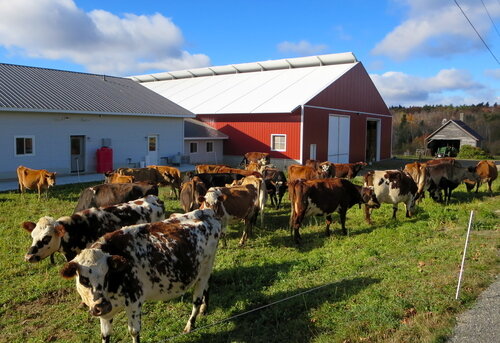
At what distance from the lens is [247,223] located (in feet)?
32.3

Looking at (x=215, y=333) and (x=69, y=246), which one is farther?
(x=69, y=246)

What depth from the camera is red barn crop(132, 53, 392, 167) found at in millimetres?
27281

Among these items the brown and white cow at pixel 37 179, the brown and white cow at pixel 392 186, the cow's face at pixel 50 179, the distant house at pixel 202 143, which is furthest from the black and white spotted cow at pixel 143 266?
the distant house at pixel 202 143

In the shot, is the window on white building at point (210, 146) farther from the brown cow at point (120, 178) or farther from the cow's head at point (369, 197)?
the cow's head at point (369, 197)

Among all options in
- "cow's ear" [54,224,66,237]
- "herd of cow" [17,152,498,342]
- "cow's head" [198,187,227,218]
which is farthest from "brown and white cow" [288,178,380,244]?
"cow's ear" [54,224,66,237]

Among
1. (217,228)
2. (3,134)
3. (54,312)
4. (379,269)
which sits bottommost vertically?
(54,312)

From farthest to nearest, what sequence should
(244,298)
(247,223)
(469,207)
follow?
1. (469,207)
2. (247,223)
3. (244,298)

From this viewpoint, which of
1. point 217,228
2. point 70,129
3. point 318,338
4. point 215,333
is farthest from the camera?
point 70,129

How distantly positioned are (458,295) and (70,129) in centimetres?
1943

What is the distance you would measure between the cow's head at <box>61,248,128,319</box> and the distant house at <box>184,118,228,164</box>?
22730 millimetres

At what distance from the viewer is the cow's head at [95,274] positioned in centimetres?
435

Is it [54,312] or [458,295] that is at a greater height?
[458,295]

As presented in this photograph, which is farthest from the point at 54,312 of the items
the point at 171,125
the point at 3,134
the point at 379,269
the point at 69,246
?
the point at 171,125

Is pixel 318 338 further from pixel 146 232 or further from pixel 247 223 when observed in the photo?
pixel 247 223
